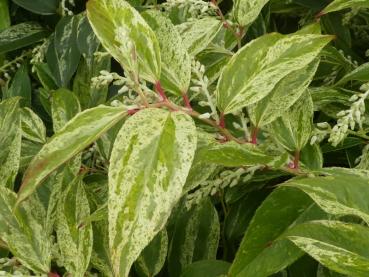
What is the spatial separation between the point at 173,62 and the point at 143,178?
0.21m

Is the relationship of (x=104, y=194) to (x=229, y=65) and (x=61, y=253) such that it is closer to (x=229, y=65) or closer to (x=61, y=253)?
(x=61, y=253)

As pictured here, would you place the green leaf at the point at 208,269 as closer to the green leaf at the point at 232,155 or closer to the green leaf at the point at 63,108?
the green leaf at the point at 232,155

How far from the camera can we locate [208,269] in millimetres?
854

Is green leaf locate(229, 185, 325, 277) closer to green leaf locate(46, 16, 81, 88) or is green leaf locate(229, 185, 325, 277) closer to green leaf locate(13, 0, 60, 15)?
green leaf locate(46, 16, 81, 88)

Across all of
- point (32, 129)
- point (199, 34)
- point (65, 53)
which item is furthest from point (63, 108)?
point (199, 34)

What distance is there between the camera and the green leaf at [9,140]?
0.87 m

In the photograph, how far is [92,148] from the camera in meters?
1.03

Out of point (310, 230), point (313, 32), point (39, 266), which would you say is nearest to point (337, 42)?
point (313, 32)

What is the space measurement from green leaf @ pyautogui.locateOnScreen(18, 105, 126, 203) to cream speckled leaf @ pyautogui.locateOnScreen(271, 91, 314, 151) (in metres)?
0.25

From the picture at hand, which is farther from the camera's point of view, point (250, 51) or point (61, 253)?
point (61, 253)

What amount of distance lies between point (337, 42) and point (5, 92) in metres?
0.72

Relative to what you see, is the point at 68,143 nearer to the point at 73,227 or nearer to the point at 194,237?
the point at 73,227

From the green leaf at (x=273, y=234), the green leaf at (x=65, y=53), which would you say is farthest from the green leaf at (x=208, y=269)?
the green leaf at (x=65, y=53)

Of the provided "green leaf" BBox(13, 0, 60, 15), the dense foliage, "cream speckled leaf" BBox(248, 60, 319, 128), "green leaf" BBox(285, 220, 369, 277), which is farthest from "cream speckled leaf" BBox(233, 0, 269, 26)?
"green leaf" BBox(13, 0, 60, 15)
